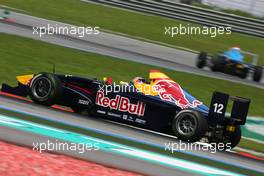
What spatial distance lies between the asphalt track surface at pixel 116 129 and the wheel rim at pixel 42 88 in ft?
0.66

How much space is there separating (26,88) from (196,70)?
1000 centimetres

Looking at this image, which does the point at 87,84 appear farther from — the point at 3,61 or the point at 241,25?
the point at 241,25

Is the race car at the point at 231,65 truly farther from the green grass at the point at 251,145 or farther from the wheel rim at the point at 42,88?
the wheel rim at the point at 42,88

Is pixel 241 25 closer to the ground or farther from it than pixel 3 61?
farther from it

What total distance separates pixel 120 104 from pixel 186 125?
1.27 metres

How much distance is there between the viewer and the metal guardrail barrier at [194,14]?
89.2 ft

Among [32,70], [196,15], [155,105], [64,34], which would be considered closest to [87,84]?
[155,105]

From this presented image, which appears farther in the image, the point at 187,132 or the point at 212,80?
the point at 212,80

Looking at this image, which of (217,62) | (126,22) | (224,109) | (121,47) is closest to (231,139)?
(224,109)

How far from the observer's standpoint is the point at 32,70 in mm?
14164

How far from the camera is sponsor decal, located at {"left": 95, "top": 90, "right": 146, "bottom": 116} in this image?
9867mm

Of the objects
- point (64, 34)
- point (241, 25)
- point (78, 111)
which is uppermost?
point (241, 25)

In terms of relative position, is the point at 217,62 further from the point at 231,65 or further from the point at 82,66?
the point at 82,66

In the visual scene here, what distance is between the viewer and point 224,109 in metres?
9.54
